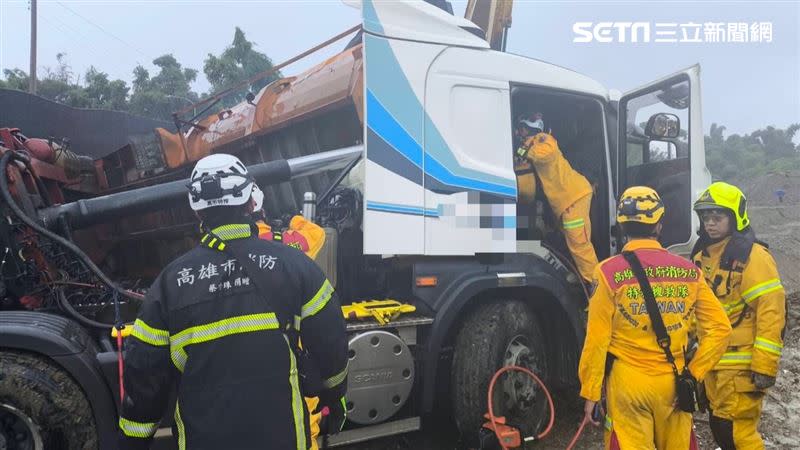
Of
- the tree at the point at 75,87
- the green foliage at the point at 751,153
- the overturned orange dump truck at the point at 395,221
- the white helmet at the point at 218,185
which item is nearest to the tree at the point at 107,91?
the tree at the point at 75,87

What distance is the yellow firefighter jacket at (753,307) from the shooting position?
2957 mm

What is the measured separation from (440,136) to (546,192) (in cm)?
109

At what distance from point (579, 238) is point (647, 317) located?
4.93ft

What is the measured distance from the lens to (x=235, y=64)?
63.7 ft

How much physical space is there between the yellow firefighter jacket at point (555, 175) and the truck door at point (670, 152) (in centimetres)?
41

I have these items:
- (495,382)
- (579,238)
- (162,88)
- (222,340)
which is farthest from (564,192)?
(162,88)

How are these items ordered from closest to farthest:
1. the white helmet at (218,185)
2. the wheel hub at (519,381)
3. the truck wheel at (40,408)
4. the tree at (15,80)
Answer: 1. the white helmet at (218,185)
2. the truck wheel at (40,408)
3. the wheel hub at (519,381)
4. the tree at (15,80)

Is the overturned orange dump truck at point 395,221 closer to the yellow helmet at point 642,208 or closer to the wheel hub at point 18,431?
the wheel hub at point 18,431

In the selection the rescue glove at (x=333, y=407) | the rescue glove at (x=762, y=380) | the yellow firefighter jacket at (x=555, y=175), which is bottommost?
the rescue glove at (x=762, y=380)

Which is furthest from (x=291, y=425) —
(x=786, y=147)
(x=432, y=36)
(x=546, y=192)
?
(x=786, y=147)

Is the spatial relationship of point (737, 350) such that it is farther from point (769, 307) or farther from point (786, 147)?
point (786, 147)

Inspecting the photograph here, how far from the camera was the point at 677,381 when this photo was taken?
2541mm

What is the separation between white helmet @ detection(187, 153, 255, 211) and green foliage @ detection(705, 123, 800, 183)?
4131 centimetres

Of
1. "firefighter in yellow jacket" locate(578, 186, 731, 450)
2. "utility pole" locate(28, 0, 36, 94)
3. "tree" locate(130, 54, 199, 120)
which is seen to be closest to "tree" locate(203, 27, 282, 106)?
"tree" locate(130, 54, 199, 120)
